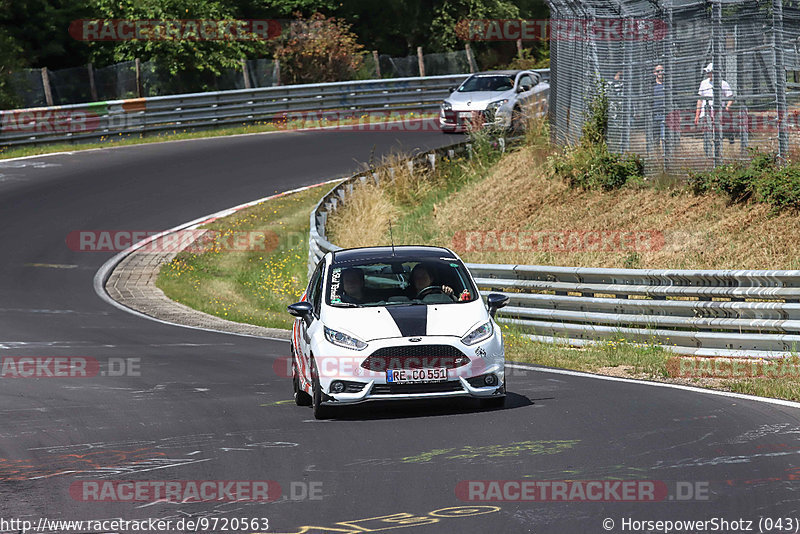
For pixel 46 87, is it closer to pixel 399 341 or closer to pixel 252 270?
pixel 252 270

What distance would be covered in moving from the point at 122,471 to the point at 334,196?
18.7 metres

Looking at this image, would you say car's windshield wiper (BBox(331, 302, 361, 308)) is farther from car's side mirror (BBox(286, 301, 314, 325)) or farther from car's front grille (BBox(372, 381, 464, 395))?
car's front grille (BBox(372, 381, 464, 395))

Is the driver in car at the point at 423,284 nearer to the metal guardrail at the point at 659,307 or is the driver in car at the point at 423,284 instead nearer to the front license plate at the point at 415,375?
the front license plate at the point at 415,375

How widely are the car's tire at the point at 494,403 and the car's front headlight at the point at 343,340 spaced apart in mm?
1341

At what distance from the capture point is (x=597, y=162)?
23453 millimetres

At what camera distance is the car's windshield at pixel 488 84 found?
3541 cm

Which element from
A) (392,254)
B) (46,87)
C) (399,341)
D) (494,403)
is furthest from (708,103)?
(46,87)

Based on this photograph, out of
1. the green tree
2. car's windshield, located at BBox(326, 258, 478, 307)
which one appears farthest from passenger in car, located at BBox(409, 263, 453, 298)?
the green tree

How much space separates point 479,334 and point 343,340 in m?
1.24

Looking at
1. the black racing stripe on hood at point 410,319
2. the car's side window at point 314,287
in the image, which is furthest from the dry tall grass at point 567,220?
the black racing stripe on hood at point 410,319

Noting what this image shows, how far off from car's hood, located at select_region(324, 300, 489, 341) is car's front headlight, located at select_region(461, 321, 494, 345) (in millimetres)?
46

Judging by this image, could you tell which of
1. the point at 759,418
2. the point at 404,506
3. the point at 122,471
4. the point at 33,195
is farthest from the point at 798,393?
the point at 33,195

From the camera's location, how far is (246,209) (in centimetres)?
2967

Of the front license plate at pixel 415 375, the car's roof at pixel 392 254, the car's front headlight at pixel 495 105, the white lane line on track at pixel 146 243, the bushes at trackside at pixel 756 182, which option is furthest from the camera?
the car's front headlight at pixel 495 105
